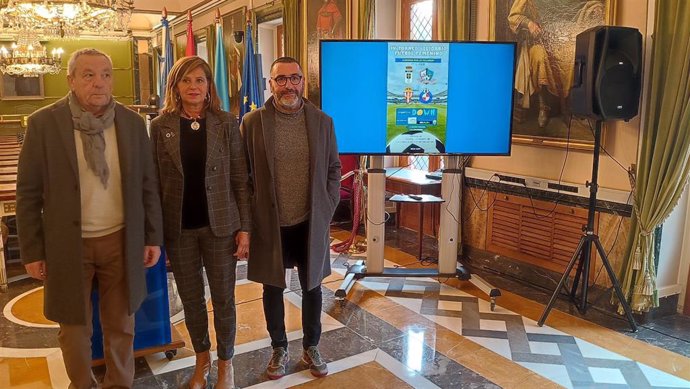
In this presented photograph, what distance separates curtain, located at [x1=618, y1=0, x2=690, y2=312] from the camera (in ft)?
9.67

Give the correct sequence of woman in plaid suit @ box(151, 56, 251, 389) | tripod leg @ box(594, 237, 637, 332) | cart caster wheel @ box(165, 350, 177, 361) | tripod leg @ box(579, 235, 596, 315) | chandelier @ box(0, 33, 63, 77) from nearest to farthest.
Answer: woman in plaid suit @ box(151, 56, 251, 389)
cart caster wheel @ box(165, 350, 177, 361)
tripod leg @ box(594, 237, 637, 332)
tripod leg @ box(579, 235, 596, 315)
chandelier @ box(0, 33, 63, 77)

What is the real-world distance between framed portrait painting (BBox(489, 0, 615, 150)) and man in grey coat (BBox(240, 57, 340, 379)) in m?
1.90

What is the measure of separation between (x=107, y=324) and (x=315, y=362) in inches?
37.4

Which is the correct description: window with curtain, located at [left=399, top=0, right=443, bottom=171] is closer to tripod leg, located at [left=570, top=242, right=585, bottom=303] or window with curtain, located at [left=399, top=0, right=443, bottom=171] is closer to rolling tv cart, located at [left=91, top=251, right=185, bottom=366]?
Result: tripod leg, located at [left=570, top=242, right=585, bottom=303]

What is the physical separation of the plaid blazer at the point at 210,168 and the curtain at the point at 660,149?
7.64ft

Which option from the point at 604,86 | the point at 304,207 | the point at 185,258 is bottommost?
the point at 185,258

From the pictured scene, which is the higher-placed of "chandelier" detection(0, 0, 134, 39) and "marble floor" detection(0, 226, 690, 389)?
"chandelier" detection(0, 0, 134, 39)

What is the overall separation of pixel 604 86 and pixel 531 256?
1.40 meters

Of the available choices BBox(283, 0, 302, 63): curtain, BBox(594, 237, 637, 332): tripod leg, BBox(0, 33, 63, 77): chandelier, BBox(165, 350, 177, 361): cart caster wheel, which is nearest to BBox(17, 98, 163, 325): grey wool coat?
BBox(165, 350, 177, 361): cart caster wheel

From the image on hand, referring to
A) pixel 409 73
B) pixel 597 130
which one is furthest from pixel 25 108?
pixel 597 130

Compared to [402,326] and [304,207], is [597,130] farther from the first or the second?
[304,207]

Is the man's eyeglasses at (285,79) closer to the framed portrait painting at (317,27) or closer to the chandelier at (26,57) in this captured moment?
the framed portrait painting at (317,27)

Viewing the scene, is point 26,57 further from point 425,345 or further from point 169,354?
point 425,345

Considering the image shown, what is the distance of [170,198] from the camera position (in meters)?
2.19
